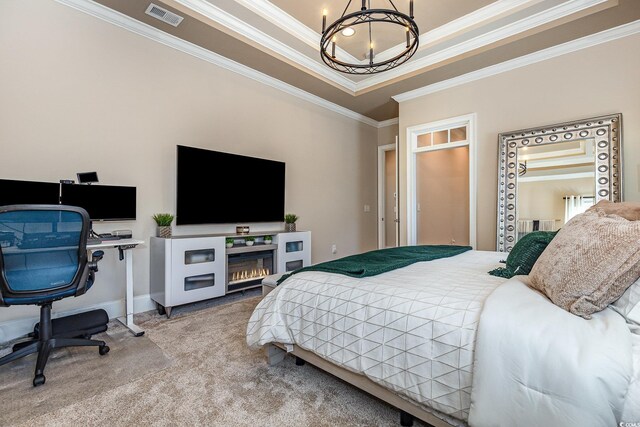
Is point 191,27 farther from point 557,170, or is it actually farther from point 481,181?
point 557,170

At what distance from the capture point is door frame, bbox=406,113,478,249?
396 cm

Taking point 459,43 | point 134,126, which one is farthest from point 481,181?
point 134,126

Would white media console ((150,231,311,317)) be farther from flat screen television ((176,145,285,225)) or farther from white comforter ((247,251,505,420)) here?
white comforter ((247,251,505,420))

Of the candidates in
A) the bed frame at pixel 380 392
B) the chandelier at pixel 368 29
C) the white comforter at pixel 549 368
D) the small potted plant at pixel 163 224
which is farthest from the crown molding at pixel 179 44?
the white comforter at pixel 549 368

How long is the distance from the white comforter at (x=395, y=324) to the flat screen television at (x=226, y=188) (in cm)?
191

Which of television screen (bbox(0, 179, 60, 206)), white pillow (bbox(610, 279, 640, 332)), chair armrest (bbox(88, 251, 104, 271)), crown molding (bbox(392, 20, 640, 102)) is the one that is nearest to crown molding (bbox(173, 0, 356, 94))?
crown molding (bbox(392, 20, 640, 102))

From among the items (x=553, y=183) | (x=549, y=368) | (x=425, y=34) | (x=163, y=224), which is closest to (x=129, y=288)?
(x=163, y=224)

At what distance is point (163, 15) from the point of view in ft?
9.14

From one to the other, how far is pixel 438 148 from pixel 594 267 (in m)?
3.58

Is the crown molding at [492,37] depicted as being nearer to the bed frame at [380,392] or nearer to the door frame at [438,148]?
the door frame at [438,148]

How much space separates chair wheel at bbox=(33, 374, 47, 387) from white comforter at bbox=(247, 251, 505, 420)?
122 cm

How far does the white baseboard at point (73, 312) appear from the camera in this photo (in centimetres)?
230

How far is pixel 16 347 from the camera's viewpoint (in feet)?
6.51

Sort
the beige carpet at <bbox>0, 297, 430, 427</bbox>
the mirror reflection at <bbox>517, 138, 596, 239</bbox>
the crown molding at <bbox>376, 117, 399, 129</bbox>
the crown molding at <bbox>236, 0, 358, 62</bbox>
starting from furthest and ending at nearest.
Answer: the crown molding at <bbox>376, 117, 399, 129</bbox> < the mirror reflection at <bbox>517, 138, 596, 239</bbox> < the crown molding at <bbox>236, 0, 358, 62</bbox> < the beige carpet at <bbox>0, 297, 430, 427</bbox>
